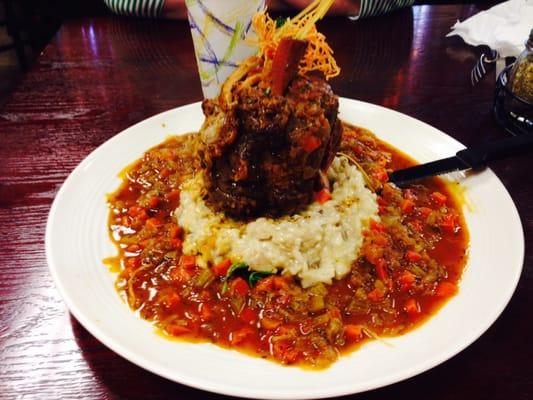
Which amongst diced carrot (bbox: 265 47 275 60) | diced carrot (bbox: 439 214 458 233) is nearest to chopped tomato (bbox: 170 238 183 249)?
diced carrot (bbox: 265 47 275 60)

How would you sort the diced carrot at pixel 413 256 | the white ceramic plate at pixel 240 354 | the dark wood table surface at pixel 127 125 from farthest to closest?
the diced carrot at pixel 413 256 → the dark wood table surface at pixel 127 125 → the white ceramic plate at pixel 240 354

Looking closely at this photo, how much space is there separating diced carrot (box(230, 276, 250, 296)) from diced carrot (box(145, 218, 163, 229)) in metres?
0.82

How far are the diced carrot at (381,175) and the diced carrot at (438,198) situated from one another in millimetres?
386

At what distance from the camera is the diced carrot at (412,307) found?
2837 mm

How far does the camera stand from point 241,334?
268cm

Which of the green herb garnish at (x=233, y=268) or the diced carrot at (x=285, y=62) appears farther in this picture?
the green herb garnish at (x=233, y=268)

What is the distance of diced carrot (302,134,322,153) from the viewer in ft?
10.3

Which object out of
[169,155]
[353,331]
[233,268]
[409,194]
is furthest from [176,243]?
[409,194]

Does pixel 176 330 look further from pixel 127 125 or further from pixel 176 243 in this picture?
pixel 127 125

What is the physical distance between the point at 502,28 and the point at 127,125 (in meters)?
4.68

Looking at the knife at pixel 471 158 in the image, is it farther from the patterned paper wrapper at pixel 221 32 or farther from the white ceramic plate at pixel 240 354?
the patterned paper wrapper at pixel 221 32

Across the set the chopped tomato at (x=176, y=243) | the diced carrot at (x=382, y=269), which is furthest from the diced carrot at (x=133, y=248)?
the diced carrot at (x=382, y=269)

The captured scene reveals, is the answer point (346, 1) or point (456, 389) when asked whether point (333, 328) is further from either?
point (346, 1)

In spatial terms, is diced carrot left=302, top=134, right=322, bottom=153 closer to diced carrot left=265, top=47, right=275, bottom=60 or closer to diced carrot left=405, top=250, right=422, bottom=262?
diced carrot left=265, top=47, right=275, bottom=60
